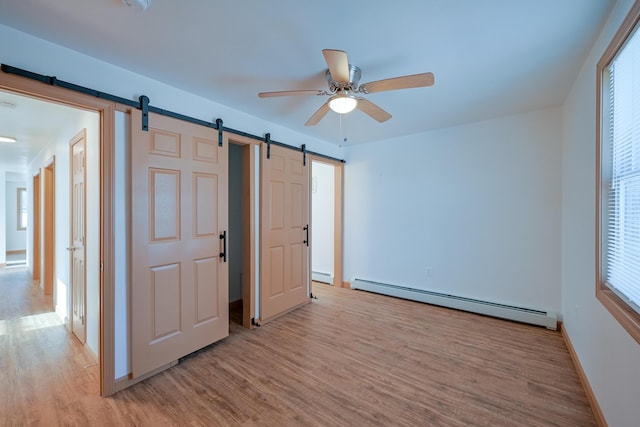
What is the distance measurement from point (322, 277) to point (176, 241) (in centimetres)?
313

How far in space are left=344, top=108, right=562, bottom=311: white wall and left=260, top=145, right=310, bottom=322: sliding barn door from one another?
1.19 metres

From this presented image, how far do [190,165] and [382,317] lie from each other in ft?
9.19

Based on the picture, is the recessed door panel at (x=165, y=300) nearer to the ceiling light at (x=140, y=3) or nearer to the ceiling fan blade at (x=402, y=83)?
the ceiling light at (x=140, y=3)

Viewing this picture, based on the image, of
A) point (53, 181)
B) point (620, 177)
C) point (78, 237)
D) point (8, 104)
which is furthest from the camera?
point (53, 181)

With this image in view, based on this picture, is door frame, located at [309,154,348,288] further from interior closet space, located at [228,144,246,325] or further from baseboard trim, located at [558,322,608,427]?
baseboard trim, located at [558,322,608,427]

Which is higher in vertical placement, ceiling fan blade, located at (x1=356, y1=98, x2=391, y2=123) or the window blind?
ceiling fan blade, located at (x1=356, y1=98, x2=391, y2=123)

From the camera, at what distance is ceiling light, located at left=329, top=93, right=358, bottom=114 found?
2.02m

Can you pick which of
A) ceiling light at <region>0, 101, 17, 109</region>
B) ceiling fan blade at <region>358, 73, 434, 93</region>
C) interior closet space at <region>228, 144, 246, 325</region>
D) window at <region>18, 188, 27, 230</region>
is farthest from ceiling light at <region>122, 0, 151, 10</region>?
window at <region>18, 188, 27, 230</region>

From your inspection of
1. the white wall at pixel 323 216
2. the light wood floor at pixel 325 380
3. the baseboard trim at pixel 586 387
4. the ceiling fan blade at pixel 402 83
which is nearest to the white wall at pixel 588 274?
the baseboard trim at pixel 586 387

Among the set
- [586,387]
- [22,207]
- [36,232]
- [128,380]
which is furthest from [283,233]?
[22,207]

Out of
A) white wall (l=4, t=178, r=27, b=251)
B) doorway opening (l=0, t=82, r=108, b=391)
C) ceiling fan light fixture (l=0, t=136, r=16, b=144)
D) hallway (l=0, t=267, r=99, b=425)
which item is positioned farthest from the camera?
white wall (l=4, t=178, r=27, b=251)

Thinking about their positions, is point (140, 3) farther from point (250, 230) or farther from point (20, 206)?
point (20, 206)

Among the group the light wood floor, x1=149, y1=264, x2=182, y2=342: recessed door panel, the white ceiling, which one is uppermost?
the white ceiling

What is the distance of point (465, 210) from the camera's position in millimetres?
3615
